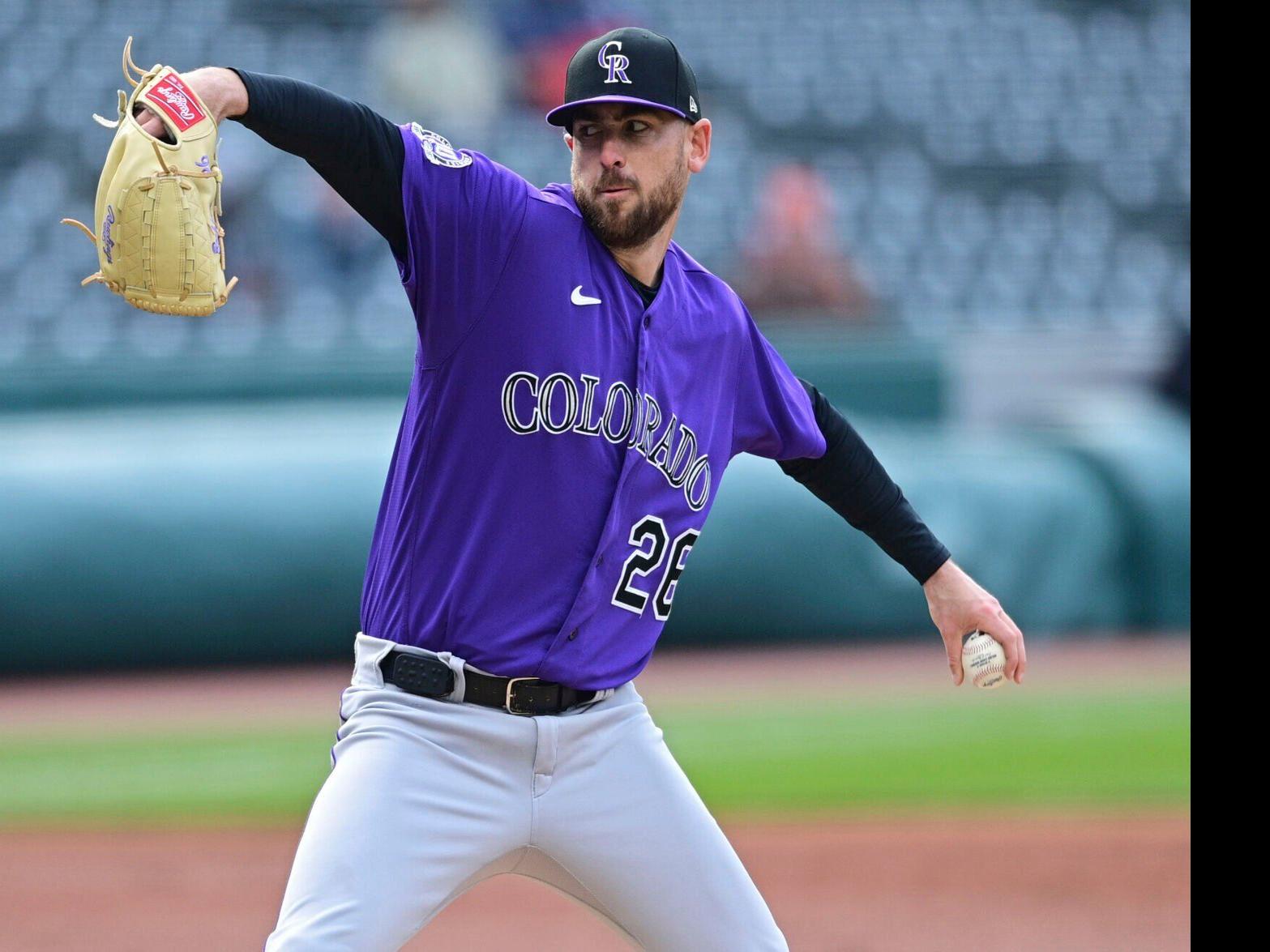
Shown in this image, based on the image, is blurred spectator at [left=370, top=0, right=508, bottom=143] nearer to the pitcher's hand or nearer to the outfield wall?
the outfield wall

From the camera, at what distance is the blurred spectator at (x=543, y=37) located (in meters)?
11.4

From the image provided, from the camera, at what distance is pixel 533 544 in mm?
2785

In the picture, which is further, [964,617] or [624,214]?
[964,617]

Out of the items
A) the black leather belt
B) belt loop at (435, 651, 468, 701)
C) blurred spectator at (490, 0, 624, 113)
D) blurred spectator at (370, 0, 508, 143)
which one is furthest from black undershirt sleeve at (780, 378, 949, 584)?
blurred spectator at (490, 0, 624, 113)

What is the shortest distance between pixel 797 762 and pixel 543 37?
6.31 m

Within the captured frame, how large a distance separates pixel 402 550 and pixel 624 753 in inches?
20.8

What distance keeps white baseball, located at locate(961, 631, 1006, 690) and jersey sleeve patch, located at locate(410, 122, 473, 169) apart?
1.38m

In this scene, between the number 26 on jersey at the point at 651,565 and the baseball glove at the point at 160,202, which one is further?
the number 26 on jersey at the point at 651,565

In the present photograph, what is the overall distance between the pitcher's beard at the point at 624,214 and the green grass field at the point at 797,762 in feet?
12.6

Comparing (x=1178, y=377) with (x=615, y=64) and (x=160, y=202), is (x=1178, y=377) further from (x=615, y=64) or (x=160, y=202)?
(x=160, y=202)

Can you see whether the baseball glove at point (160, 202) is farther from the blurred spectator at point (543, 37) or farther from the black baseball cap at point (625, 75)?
the blurred spectator at point (543, 37)

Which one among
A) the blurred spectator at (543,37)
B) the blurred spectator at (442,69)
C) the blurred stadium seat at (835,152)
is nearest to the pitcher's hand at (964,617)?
the blurred stadium seat at (835,152)

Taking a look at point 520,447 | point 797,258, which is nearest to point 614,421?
point 520,447

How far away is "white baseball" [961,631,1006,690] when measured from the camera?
323cm
